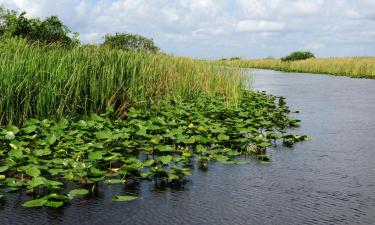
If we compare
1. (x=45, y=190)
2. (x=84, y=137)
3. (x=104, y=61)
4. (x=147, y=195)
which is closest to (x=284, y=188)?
(x=147, y=195)

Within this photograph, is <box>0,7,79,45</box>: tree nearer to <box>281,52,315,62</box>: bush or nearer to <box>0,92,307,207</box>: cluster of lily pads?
<box>0,92,307,207</box>: cluster of lily pads

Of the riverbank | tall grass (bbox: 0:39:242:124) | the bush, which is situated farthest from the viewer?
the bush

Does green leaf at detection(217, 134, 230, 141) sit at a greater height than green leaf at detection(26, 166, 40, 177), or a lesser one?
greater

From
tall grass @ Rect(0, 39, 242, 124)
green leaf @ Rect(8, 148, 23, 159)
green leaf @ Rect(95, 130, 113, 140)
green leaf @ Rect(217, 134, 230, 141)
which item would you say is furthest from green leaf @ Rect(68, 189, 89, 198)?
tall grass @ Rect(0, 39, 242, 124)

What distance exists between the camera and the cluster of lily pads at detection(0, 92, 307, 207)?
4.36 meters

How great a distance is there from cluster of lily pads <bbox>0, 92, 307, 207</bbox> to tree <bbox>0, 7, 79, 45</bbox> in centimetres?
1066

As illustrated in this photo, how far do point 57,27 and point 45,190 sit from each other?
49.0ft

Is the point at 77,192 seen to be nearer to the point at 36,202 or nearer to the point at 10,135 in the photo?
the point at 36,202

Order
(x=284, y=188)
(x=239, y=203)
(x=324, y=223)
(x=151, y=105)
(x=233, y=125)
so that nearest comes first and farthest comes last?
(x=324, y=223) → (x=239, y=203) → (x=284, y=188) → (x=233, y=125) → (x=151, y=105)

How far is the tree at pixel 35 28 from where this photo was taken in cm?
1706

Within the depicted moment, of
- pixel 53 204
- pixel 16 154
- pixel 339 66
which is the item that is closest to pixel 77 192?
pixel 53 204

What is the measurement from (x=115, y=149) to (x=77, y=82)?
6.40 feet

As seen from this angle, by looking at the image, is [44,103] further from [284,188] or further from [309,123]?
[309,123]

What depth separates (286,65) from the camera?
4512cm
